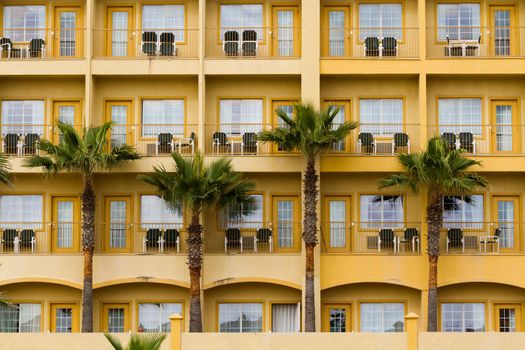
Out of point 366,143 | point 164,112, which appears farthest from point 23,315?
point 366,143

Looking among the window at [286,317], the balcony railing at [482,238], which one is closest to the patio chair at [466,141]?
the balcony railing at [482,238]

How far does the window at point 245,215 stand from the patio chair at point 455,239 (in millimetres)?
6687

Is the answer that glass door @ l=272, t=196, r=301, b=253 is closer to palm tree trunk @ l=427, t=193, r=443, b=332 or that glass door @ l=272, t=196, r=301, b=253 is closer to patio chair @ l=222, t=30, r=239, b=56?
palm tree trunk @ l=427, t=193, r=443, b=332

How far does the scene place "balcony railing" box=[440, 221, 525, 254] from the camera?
39438 mm

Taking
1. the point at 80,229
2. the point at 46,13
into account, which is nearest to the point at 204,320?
the point at 80,229

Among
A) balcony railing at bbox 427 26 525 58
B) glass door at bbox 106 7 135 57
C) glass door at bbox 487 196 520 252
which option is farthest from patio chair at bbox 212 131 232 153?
glass door at bbox 487 196 520 252

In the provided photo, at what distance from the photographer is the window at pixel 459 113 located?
40406 mm

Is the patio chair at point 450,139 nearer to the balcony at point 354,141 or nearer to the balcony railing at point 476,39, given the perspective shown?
the balcony at point 354,141

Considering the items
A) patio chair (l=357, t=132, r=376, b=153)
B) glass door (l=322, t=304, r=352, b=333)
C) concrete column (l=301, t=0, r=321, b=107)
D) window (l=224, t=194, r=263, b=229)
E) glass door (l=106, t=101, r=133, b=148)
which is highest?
concrete column (l=301, t=0, r=321, b=107)

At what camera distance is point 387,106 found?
40.5 metres

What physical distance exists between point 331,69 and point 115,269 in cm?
1027

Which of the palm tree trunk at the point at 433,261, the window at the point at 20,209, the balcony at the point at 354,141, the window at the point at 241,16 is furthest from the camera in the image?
the window at the point at 241,16

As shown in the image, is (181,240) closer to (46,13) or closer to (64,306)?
(64,306)

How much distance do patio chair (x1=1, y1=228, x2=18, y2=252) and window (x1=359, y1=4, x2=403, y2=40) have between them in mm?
14409
